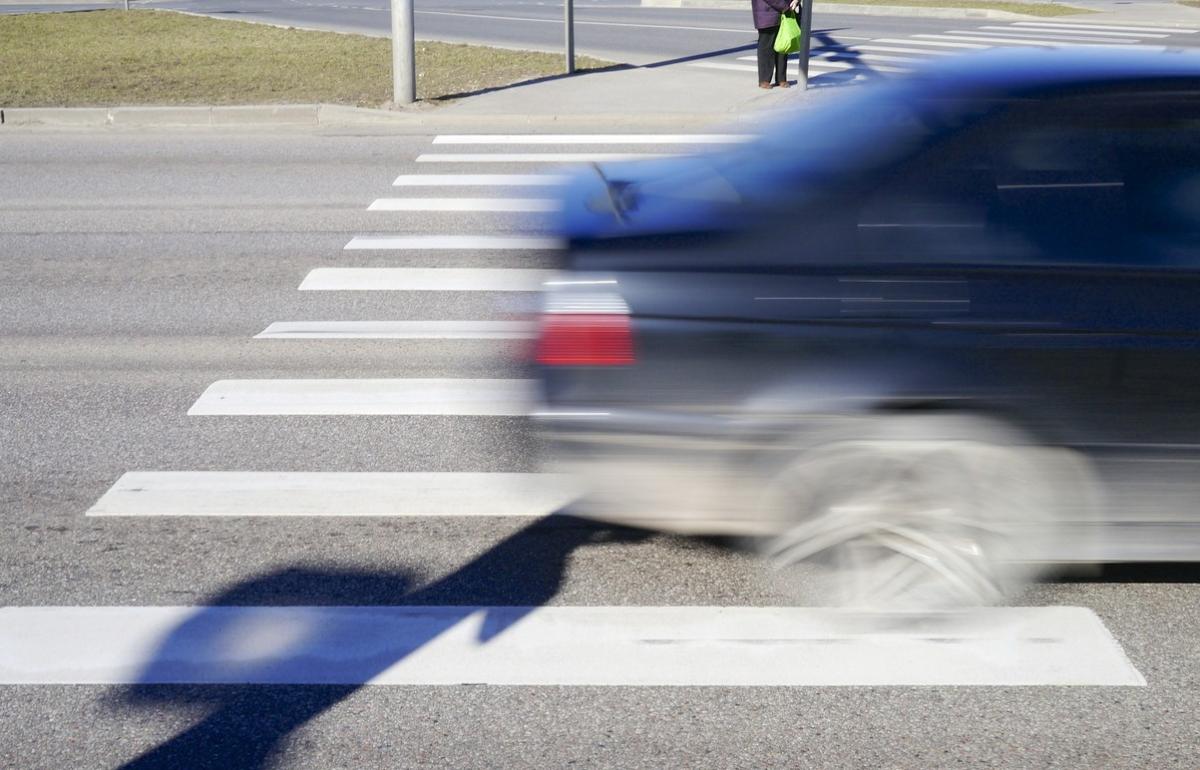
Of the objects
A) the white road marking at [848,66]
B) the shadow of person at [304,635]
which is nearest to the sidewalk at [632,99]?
the white road marking at [848,66]

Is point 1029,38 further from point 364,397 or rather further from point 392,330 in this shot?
point 364,397

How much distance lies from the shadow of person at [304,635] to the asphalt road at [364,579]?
0.01 m

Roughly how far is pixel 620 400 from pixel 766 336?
1.71ft

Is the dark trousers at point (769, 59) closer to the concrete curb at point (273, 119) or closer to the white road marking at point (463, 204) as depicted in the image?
the concrete curb at point (273, 119)

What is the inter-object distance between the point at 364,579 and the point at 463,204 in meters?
6.83

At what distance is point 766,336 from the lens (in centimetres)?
434

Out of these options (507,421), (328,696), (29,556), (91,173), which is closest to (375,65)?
(91,173)

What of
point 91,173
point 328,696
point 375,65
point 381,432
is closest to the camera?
point 328,696

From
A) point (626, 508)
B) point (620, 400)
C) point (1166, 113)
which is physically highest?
point (1166, 113)

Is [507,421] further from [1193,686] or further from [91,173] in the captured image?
[91,173]

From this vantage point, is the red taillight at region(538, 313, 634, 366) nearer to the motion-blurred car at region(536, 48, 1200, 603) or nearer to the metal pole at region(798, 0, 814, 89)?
the motion-blurred car at region(536, 48, 1200, 603)

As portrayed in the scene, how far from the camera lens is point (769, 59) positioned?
17.3 m

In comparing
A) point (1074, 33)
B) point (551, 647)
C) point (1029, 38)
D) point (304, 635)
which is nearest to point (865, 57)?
point (1029, 38)

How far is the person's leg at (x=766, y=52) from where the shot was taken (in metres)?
17.1
